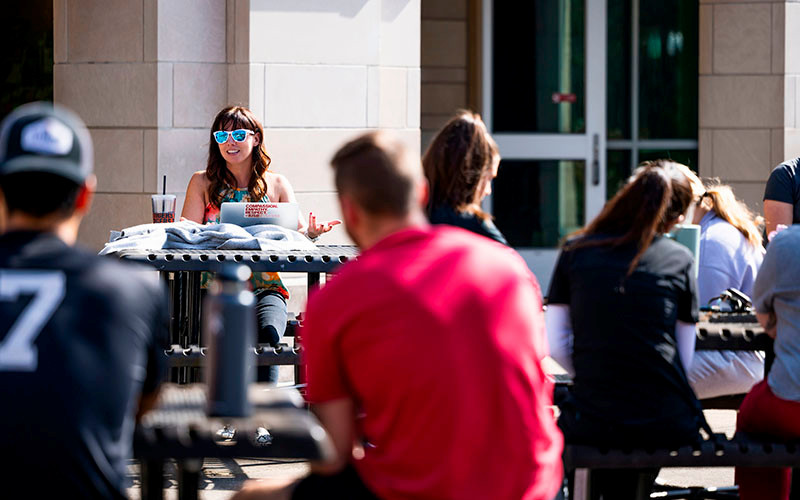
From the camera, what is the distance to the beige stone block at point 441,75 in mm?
10750

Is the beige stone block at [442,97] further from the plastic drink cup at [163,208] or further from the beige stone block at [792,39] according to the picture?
the plastic drink cup at [163,208]

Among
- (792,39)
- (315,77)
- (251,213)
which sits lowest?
(251,213)

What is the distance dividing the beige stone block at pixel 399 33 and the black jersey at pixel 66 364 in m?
5.94

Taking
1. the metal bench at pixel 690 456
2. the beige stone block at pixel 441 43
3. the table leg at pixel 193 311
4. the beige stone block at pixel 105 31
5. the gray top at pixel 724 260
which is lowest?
the metal bench at pixel 690 456

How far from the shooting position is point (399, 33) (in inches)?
328

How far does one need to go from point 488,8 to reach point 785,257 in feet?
22.0

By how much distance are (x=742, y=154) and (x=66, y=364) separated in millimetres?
7786

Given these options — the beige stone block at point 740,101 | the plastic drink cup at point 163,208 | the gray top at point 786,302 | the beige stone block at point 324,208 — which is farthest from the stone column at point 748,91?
the gray top at point 786,302

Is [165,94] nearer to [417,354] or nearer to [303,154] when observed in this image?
[303,154]

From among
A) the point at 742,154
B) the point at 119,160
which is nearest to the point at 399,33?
the point at 119,160

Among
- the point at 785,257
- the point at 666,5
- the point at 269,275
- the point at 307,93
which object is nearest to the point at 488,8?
the point at 666,5

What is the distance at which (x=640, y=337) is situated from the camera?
149 inches

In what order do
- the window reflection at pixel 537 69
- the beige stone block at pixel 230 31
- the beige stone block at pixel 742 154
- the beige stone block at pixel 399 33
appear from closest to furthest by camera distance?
the beige stone block at pixel 230 31, the beige stone block at pixel 399 33, the beige stone block at pixel 742 154, the window reflection at pixel 537 69

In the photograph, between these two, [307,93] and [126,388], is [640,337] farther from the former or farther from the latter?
[307,93]
